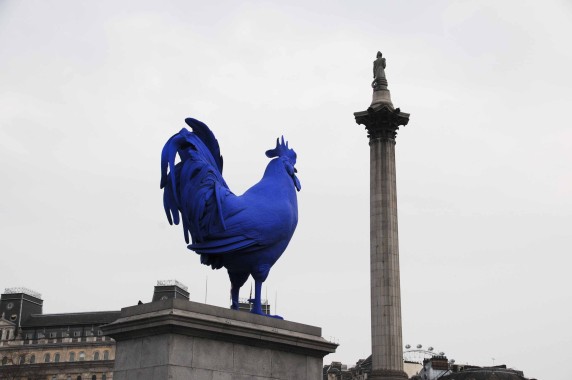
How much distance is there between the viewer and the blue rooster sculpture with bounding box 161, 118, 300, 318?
557 inches

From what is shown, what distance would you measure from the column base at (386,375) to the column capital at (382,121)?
36.9 feet

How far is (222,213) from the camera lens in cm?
1415

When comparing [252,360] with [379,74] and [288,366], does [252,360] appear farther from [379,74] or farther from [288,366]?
[379,74]

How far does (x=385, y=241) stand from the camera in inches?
1449

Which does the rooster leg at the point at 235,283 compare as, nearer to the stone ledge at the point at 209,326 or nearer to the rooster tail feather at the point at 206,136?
the stone ledge at the point at 209,326

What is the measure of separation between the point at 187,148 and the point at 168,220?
1394mm

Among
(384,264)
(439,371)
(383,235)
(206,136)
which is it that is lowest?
(439,371)

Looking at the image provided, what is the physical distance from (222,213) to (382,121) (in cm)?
2519

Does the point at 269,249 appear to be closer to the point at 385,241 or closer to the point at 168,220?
the point at 168,220

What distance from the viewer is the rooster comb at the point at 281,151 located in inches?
631

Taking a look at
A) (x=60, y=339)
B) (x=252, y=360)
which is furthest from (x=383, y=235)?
(x=60, y=339)

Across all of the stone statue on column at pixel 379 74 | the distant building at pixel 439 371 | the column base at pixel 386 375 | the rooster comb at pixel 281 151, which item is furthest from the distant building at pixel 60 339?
the rooster comb at pixel 281 151

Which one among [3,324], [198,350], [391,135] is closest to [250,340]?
[198,350]

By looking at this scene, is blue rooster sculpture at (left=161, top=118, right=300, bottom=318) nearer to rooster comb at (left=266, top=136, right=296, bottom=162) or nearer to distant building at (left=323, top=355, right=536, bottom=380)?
rooster comb at (left=266, top=136, right=296, bottom=162)
